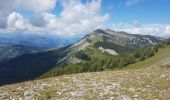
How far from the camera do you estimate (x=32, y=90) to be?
790 inches

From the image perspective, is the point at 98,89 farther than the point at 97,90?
Yes

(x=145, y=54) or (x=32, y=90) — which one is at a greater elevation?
(x=145, y=54)

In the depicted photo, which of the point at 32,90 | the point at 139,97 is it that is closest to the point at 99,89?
the point at 139,97

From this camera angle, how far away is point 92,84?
70.5ft

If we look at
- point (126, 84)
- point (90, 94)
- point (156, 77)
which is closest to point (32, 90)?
point (90, 94)

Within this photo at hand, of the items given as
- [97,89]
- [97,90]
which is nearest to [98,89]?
[97,89]

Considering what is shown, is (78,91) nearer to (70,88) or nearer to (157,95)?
(70,88)

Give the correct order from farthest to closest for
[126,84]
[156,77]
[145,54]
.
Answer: [145,54] < [156,77] < [126,84]

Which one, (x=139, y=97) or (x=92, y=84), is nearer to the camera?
(x=139, y=97)

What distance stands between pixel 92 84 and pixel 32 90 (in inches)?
192

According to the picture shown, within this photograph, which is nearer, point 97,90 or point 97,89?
point 97,90

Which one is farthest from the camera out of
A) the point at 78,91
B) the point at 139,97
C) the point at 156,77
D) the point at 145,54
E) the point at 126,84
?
the point at 145,54

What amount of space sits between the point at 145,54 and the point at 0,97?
184293 millimetres

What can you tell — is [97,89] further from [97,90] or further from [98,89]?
[97,90]
